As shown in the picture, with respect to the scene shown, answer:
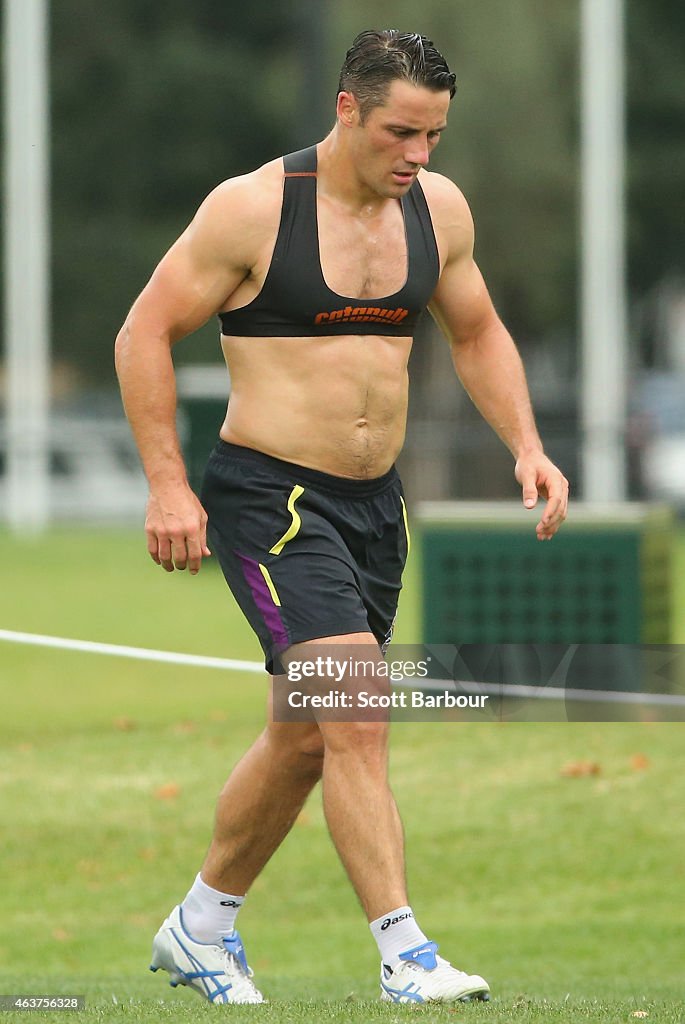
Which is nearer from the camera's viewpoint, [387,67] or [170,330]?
[387,67]

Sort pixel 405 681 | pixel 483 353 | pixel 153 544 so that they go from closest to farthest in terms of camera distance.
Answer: pixel 153 544 < pixel 483 353 < pixel 405 681

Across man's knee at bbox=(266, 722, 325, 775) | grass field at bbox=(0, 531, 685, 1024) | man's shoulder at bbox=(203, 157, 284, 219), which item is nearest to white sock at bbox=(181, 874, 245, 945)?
grass field at bbox=(0, 531, 685, 1024)

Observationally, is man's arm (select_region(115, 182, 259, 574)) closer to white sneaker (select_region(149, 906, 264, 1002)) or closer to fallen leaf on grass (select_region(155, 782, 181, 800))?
white sneaker (select_region(149, 906, 264, 1002))

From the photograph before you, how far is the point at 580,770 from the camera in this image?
768 cm

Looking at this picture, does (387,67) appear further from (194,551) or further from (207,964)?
(207,964)

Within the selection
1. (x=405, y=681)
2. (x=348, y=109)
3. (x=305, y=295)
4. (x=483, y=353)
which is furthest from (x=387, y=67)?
(x=405, y=681)

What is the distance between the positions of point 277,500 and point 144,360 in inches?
18.3

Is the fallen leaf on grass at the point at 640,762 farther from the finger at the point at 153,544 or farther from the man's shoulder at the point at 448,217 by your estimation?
the finger at the point at 153,544

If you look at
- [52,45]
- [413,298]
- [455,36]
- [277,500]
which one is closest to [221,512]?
[277,500]

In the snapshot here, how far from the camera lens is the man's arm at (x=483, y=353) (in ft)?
16.0

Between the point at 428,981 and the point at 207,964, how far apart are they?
82cm

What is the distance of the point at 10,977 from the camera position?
538 centimetres

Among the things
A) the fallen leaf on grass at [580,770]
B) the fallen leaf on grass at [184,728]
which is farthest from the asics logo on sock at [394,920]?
the fallen leaf on grass at [184,728]

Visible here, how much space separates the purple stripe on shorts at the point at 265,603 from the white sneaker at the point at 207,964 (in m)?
0.88
